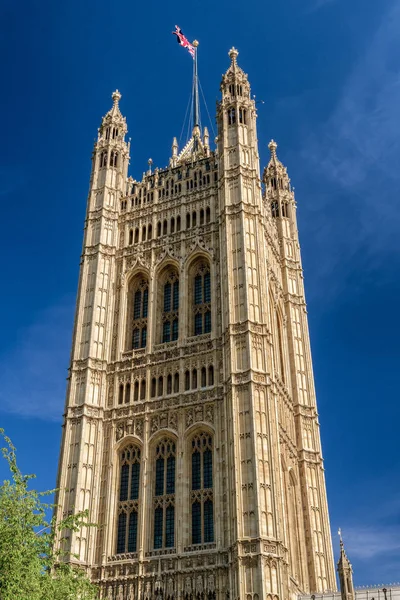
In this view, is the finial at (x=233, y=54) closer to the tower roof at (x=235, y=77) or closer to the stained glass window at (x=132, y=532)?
the tower roof at (x=235, y=77)

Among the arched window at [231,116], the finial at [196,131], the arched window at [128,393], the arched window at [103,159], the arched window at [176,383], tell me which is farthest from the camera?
the finial at [196,131]

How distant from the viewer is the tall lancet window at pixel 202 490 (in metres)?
33.9

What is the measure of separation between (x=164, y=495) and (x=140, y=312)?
1175 cm

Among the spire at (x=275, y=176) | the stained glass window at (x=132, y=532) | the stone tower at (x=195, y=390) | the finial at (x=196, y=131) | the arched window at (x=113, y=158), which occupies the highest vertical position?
the finial at (x=196, y=131)

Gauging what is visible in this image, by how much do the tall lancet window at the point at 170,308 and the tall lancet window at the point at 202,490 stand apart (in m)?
6.90

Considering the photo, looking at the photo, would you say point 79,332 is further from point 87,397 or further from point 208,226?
point 208,226

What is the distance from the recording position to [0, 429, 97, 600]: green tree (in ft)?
73.0

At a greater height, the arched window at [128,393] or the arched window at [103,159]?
the arched window at [103,159]

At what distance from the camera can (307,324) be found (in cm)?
4922

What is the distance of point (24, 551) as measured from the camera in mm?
23016

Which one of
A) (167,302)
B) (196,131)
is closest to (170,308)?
(167,302)

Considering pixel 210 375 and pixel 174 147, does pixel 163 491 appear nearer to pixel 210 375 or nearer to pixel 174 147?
pixel 210 375

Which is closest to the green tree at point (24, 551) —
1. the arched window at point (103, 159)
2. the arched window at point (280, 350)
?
the arched window at point (280, 350)

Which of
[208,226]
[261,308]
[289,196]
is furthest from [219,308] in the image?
[289,196]
